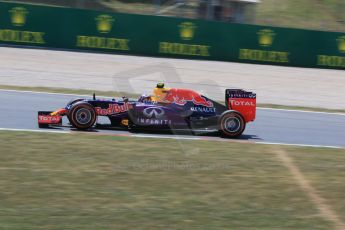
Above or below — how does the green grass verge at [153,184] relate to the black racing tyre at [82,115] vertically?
below

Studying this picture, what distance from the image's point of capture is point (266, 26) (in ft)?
88.1

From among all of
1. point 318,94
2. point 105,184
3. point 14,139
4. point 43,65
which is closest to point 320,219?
point 105,184

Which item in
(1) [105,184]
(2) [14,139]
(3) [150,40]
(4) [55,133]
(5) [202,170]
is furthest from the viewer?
(3) [150,40]

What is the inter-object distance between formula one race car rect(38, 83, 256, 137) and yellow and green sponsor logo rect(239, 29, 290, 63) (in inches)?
535

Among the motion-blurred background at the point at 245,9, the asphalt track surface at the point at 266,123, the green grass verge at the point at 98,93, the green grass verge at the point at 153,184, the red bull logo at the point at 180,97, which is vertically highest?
the motion-blurred background at the point at 245,9

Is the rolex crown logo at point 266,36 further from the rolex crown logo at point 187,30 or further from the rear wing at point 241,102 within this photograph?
the rear wing at point 241,102

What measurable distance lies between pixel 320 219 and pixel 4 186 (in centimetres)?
429

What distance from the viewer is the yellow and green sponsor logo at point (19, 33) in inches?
998

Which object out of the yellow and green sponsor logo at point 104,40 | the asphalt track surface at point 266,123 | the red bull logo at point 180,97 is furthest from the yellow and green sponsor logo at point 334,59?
the red bull logo at point 180,97

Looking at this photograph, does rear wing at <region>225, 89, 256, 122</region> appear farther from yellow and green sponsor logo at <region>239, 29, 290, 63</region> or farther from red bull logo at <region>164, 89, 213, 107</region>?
yellow and green sponsor logo at <region>239, 29, 290, 63</region>

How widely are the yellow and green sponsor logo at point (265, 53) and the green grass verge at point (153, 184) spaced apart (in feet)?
47.0

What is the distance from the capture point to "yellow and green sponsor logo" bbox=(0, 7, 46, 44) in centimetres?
2534

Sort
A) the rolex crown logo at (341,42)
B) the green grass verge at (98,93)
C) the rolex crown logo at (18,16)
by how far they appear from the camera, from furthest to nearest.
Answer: the rolex crown logo at (341,42) → the rolex crown logo at (18,16) → the green grass verge at (98,93)

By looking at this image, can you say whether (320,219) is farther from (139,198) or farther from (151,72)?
(151,72)
